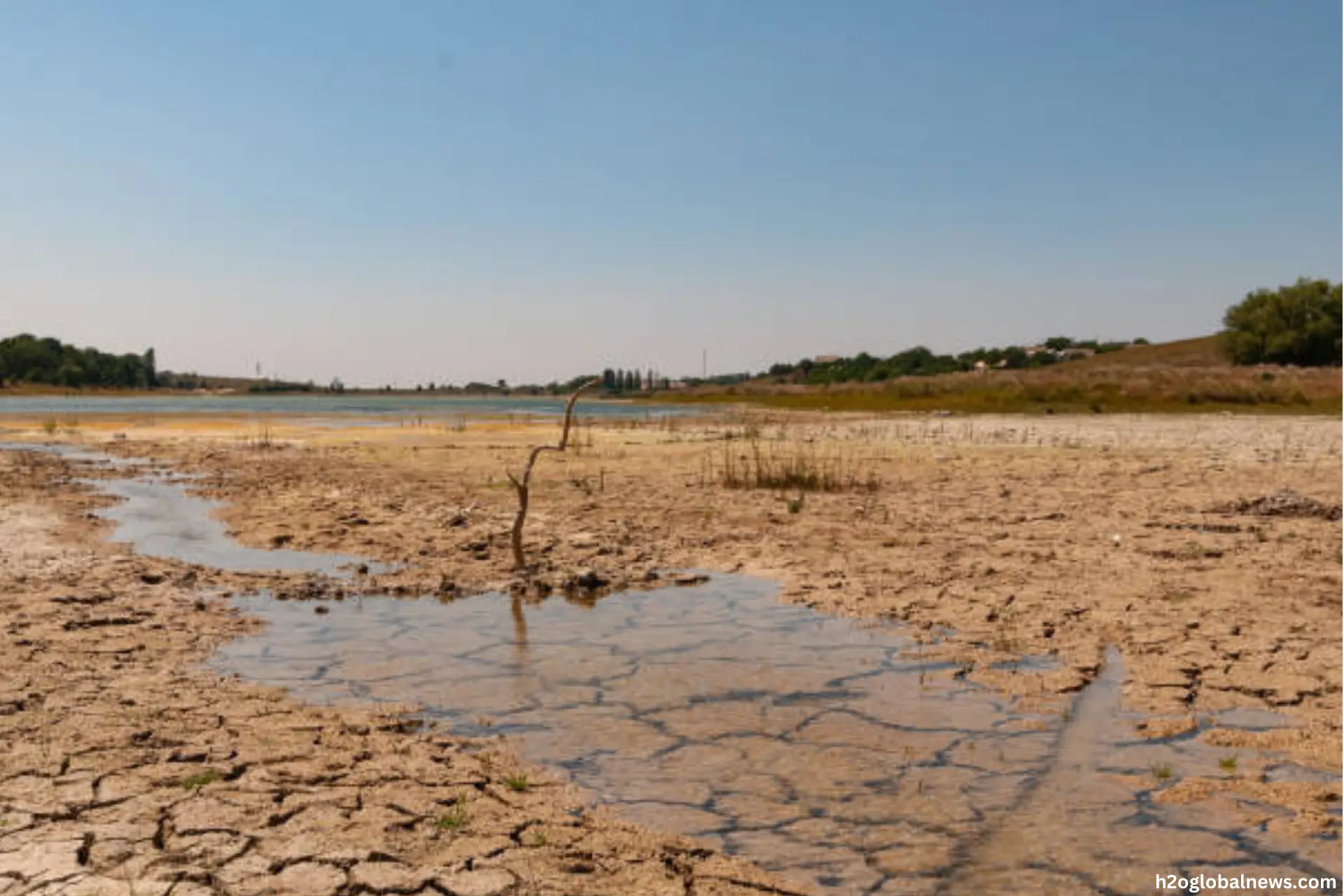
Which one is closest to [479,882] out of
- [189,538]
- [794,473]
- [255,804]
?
[255,804]

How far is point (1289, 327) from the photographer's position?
209 ft

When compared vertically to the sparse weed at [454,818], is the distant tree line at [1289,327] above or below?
above

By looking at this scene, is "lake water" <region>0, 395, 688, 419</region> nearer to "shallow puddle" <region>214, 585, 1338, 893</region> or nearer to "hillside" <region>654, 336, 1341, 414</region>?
"hillside" <region>654, 336, 1341, 414</region>

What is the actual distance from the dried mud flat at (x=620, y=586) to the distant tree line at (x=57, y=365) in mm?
123777

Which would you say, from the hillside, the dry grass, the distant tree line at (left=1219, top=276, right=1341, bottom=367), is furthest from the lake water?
the distant tree line at (left=1219, top=276, right=1341, bottom=367)

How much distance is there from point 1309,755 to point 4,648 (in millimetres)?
7563

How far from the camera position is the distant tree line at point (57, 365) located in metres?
125

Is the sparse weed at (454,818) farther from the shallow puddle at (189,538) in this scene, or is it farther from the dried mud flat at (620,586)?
the shallow puddle at (189,538)

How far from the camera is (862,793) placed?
14.8 ft

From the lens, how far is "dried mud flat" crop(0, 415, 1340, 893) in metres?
3.95

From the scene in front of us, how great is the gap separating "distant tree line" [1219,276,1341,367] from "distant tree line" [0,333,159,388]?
125m

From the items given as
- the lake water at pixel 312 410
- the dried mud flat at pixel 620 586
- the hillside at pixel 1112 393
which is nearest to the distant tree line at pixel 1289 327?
the hillside at pixel 1112 393

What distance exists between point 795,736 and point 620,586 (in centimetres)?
408

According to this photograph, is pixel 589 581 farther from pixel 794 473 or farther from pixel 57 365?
pixel 57 365
